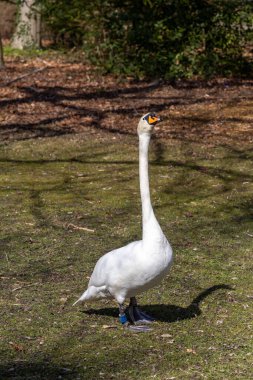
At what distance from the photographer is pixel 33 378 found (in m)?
4.95

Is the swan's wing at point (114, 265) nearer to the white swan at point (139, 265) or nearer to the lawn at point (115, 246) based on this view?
the white swan at point (139, 265)

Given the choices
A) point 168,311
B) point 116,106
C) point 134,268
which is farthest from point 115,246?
point 116,106

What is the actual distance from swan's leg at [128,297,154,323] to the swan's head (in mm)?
1155

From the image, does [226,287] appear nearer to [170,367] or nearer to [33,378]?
[170,367]

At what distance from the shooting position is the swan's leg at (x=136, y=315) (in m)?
5.85

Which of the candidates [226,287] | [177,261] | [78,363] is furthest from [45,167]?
Result: [78,363]

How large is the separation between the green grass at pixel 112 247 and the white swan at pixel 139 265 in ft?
0.74

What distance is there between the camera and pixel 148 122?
5.67 metres

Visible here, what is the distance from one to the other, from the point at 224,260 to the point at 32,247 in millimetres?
1733

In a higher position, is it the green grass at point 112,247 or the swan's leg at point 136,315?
the swan's leg at point 136,315

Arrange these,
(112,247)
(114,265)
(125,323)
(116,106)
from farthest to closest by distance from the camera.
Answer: (116,106), (112,247), (125,323), (114,265)

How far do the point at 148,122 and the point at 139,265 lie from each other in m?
0.96

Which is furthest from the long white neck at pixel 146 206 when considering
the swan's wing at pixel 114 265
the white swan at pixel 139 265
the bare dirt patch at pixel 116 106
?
the bare dirt patch at pixel 116 106

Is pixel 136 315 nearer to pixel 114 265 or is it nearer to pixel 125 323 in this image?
pixel 125 323
